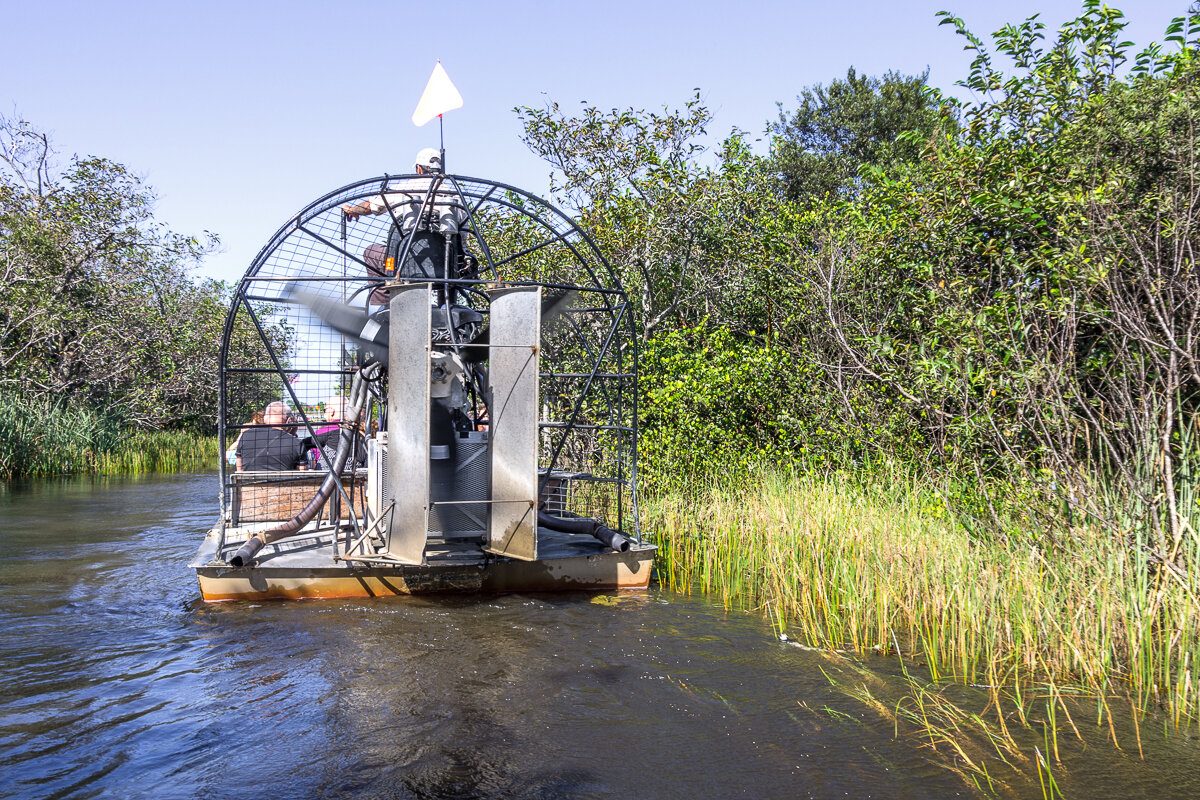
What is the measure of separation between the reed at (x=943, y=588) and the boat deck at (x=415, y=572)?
3.32 ft

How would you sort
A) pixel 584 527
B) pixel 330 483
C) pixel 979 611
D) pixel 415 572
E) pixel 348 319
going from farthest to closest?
1. pixel 584 527
2. pixel 330 483
3. pixel 415 572
4. pixel 348 319
5. pixel 979 611

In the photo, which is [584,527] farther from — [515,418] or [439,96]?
[439,96]

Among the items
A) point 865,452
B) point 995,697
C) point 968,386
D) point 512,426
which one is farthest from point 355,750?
point 865,452

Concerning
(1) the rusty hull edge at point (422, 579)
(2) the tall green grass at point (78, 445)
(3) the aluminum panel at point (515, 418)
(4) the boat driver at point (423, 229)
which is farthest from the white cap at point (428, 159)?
(2) the tall green grass at point (78, 445)

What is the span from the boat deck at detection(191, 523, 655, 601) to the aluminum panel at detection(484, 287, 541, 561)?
0.42m

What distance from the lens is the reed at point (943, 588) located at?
5.41 meters

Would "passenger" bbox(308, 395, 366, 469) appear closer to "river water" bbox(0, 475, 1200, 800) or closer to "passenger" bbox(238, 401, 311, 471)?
"passenger" bbox(238, 401, 311, 471)

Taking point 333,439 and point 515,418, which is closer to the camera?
point 515,418

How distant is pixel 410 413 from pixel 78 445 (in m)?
16.3

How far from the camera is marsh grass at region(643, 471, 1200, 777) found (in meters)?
5.14

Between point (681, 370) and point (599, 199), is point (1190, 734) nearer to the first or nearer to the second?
point (681, 370)

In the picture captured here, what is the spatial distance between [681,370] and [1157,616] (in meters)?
6.28

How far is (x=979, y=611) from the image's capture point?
6.14 metres

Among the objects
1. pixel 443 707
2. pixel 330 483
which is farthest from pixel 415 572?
pixel 443 707
